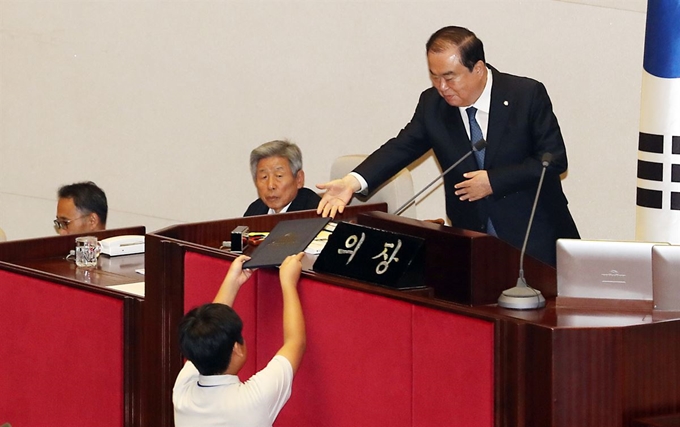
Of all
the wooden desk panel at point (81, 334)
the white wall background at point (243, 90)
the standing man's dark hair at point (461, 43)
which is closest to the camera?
the standing man's dark hair at point (461, 43)

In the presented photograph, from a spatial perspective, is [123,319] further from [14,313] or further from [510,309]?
[510,309]

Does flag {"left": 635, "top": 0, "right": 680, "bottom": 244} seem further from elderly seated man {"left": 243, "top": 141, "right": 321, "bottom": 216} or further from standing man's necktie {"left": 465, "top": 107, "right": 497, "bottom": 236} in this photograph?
elderly seated man {"left": 243, "top": 141, "right": 321, "bottom": 216}

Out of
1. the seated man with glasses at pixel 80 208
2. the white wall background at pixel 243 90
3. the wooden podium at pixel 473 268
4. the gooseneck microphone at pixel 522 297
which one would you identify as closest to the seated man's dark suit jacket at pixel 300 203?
the seated man with glasses at pixel 80 208

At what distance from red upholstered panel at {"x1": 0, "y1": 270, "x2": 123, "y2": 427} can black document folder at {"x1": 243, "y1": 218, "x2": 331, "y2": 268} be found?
58cm

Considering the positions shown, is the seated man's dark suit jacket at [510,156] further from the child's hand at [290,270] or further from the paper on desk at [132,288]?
the paper on desk at [132,288]

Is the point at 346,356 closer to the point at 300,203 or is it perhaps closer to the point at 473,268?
the point at 473,268

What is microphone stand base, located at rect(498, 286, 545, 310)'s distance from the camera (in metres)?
2.74

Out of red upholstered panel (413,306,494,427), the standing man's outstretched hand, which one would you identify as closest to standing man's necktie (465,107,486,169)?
the standing man's outstretched hand

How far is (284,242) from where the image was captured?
3252 millimetres

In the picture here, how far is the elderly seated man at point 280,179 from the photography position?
14.9 feet

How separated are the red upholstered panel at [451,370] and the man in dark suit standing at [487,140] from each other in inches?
29.9

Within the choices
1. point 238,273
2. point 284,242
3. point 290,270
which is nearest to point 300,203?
point 284,242

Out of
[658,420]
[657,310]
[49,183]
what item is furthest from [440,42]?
[49,183]

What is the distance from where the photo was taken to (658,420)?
2541 millimetres
